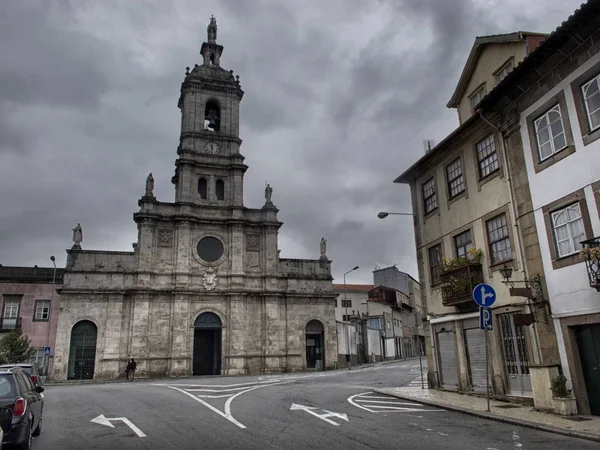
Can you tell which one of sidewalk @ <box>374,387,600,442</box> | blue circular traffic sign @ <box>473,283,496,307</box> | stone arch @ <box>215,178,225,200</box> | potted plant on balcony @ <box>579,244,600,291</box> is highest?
stone arch @ <box>215,178,225,200</box>

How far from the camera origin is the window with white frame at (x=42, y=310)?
4144 centimetres

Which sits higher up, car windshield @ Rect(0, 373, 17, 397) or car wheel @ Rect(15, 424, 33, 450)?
car windshield @ Rect(0, 373, 17, 397)

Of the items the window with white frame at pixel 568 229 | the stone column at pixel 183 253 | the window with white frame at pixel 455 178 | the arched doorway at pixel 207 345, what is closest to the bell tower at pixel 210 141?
the stone column at pixel 183 253

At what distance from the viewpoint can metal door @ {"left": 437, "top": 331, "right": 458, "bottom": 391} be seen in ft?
57.6

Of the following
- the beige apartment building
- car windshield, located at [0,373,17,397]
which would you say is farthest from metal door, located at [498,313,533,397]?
car windshield, located at [0,373,17,397]

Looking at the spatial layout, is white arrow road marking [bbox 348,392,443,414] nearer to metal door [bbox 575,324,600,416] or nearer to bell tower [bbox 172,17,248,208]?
metal door [bbox 575,324,600,416]

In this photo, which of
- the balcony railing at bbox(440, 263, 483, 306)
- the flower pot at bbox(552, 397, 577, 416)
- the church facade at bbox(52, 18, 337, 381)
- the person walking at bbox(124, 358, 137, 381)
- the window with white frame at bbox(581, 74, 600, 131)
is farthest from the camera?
the church facade at bbox(52, 18, 337, 381)

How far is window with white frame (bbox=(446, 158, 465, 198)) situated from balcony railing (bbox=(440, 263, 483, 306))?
3.11 meters

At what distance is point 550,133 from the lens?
44.1 feet

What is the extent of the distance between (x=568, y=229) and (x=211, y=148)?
3667cm

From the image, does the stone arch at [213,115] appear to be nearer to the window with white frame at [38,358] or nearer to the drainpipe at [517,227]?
the window with white frame at [38,358]

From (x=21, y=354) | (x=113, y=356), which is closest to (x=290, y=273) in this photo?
(x=113, y=356)

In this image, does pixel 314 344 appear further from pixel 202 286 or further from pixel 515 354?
pixel 515 354

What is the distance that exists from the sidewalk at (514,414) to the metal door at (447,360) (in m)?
0.98
